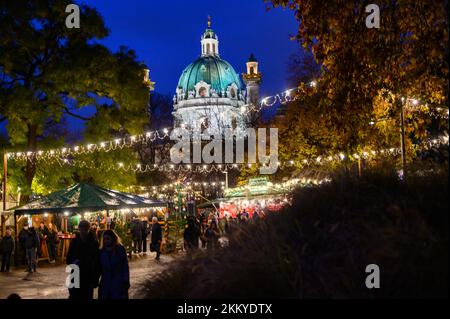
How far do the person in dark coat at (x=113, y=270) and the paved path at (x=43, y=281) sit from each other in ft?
8.69

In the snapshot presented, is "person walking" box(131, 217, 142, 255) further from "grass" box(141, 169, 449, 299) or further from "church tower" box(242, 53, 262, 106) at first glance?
"church tower" box(242, 53, 262, 106)

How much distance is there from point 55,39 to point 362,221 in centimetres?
2637

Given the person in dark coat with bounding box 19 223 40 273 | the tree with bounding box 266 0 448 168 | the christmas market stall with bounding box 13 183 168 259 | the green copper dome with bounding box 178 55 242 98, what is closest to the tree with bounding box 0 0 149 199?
the christmas market stall with bounding box 13 183 168 259

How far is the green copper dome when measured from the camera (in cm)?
13788

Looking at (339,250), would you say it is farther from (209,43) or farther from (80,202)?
(209,43)

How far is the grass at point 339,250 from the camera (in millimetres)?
5574

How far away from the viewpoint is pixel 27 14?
27.9 metres

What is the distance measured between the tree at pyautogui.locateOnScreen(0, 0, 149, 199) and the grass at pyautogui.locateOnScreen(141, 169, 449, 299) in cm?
2249

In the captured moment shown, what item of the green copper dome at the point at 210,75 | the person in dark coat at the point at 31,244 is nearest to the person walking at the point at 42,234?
→ the person in dark coat at the point at 31,244

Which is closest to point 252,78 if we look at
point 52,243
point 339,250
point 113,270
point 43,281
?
point 52,243

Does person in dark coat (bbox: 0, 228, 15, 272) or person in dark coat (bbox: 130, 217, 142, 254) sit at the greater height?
person in dark coat (bbox: 130, 217, 142, 254)

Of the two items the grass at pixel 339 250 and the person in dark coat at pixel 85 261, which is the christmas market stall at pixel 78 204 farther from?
the grass at pixel 339 250

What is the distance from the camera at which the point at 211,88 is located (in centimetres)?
13575

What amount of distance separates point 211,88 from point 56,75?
109 m
